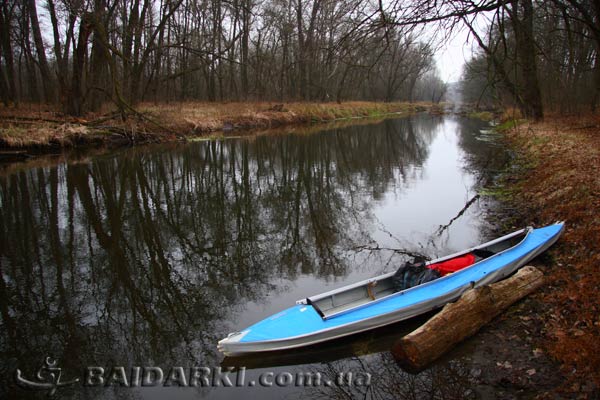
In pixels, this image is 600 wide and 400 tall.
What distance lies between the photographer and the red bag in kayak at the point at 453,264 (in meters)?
5.96

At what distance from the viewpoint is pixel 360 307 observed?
16.1ft

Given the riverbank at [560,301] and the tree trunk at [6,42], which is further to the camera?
the tree trunk at [6,42]

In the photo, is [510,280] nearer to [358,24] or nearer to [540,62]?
[358,24]

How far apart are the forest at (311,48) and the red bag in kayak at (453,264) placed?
7.49 feet

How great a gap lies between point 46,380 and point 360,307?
3.26m

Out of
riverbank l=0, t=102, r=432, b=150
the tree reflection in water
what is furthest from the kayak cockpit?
riverbank l=0, t=102, r=432, b=150

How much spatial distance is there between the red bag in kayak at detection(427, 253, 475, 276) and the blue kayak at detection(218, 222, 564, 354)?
2.9 inches

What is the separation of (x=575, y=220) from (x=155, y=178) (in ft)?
A: 36.0

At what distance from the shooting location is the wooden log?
4188 mm

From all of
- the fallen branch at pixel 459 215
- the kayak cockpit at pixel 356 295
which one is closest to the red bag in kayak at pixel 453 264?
the kayak cockpit at pixel 356 295

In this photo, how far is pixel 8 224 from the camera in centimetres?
905

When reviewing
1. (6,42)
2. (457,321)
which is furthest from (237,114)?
(457,321)

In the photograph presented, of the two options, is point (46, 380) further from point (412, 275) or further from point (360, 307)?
point (412, 275)

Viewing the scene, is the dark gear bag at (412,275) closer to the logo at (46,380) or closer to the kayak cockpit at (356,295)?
the kayak cockpit at (356,295)
